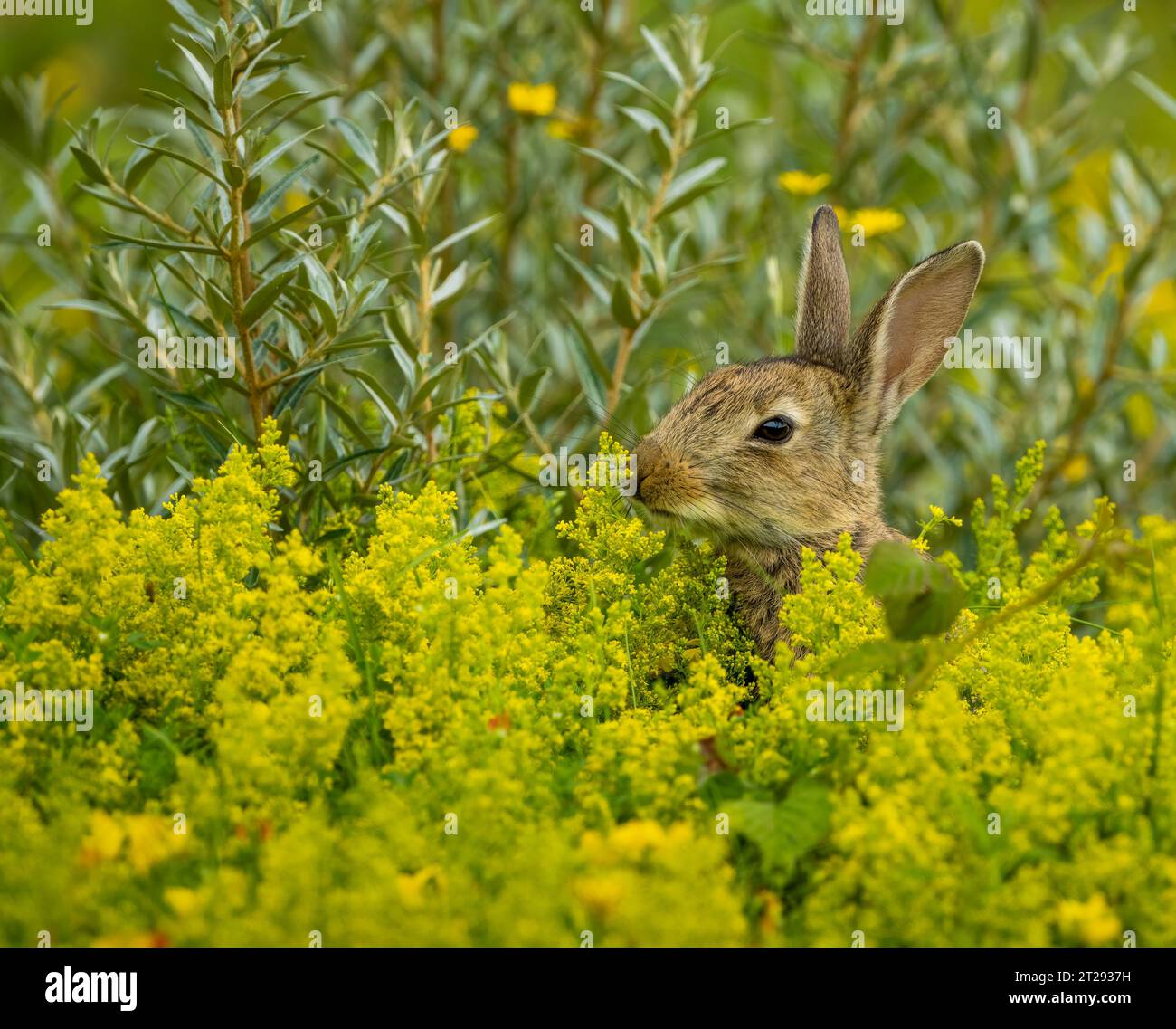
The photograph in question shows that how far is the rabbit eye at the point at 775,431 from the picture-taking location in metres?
5.15

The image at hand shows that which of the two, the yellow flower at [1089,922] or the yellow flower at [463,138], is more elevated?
the yellow flower at [463,138]

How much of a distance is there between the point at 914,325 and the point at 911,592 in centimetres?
216

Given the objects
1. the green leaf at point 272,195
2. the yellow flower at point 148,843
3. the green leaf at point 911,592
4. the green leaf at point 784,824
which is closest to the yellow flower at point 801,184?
the green leaf at point 272,195

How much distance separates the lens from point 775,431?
16.9 feet

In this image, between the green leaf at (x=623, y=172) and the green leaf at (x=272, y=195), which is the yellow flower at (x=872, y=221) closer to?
the green leaf at (x=623, y=172)

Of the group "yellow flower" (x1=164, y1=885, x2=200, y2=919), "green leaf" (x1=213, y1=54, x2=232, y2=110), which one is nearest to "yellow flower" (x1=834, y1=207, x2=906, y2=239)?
"green leaf" (x1=213, y1=54, x2=232, y2=110)

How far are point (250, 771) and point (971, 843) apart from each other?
1.67 meters

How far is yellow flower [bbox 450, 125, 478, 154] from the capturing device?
6025mm

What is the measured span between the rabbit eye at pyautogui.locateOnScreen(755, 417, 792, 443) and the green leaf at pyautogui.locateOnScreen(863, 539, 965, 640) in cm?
168

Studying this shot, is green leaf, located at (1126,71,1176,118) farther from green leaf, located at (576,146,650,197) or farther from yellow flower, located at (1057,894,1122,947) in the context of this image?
yellow flower, located at (1057,894,1122,947)

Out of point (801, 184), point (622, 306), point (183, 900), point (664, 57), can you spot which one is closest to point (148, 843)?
point (183, 900)

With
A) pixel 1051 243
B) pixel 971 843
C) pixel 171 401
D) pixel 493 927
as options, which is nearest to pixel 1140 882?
pixel 971 843

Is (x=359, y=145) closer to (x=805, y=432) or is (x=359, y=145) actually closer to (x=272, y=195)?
(x=272, y=195)

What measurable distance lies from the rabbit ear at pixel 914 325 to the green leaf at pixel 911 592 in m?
1.86
